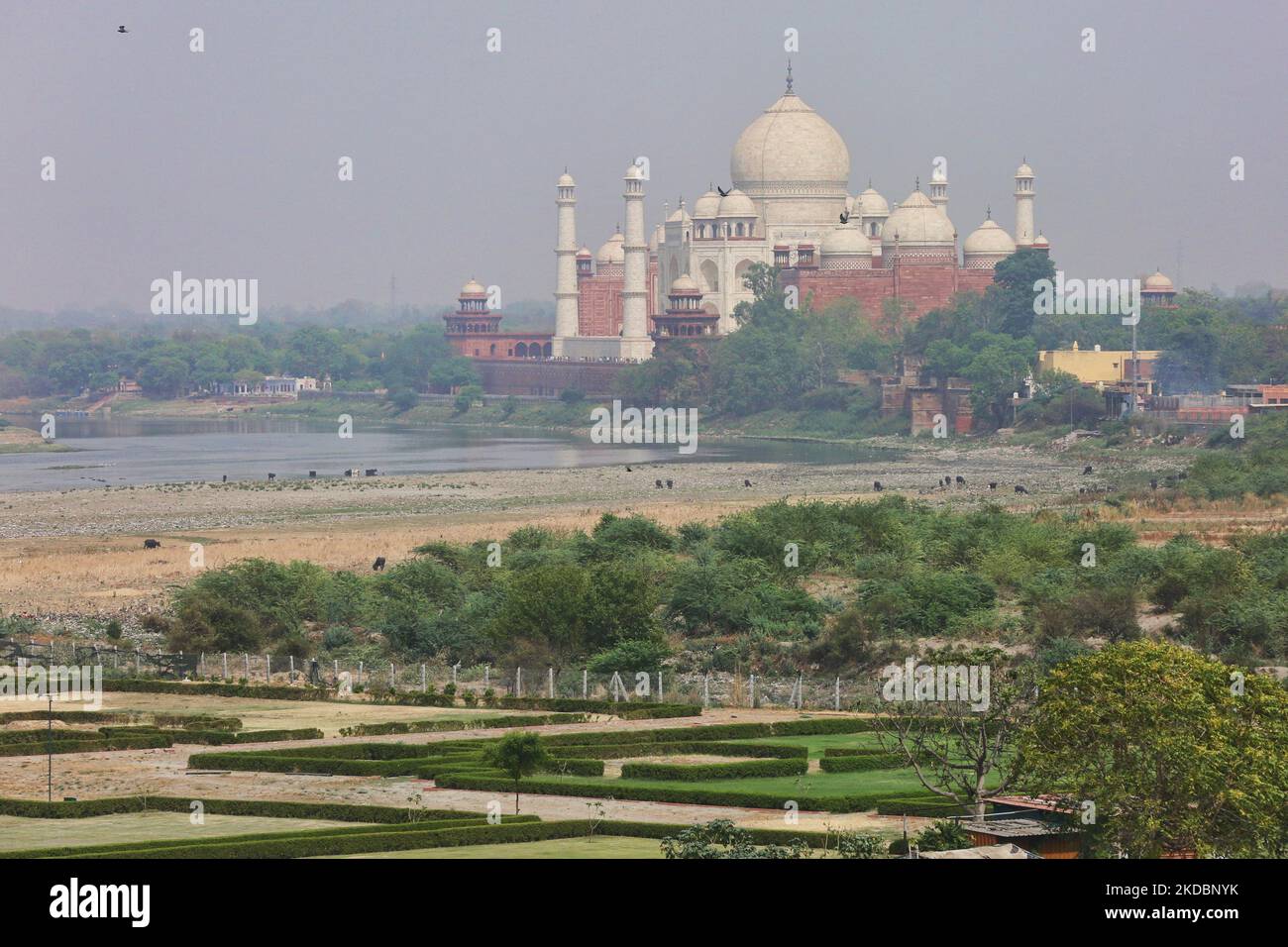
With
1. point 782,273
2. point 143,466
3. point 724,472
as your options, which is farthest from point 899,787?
point 782,273


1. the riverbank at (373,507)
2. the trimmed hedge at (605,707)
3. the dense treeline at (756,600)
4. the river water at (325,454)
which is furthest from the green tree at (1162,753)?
the river water at (325,454)

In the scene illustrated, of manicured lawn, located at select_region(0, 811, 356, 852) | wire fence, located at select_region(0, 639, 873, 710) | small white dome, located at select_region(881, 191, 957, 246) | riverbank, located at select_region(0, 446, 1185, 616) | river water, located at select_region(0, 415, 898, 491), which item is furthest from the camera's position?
small white dome, located at select_region(881, 191, 957, 246)

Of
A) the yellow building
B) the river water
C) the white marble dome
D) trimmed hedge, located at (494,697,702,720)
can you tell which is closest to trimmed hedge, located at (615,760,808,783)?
trimmed hedge, located at (494,697,702,720)

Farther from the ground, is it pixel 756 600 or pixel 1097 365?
pixel 1097 365

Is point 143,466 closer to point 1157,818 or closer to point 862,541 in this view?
point 862,541

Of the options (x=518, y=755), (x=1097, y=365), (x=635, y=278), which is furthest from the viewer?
(x=635, y=278)

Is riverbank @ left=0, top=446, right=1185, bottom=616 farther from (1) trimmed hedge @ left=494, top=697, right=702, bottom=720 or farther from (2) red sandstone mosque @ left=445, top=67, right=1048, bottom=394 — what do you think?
(2) red sandstone mosque @ left=445, top=67, right=1048, bottom=394

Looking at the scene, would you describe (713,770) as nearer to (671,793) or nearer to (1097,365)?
(671,793)

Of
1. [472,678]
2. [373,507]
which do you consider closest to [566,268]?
[373,507]
